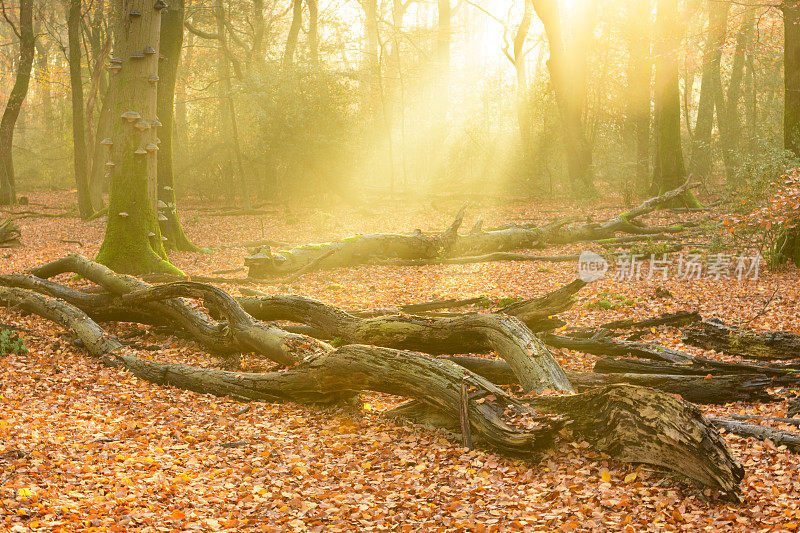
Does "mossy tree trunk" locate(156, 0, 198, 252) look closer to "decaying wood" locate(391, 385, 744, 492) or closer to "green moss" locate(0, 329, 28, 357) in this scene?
"green moss" locate(0, 329, 28, 357)

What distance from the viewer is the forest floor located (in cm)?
419

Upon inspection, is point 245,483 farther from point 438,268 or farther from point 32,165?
point 32,165

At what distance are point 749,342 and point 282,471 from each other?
537 cm

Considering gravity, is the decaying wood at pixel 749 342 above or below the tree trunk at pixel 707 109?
below

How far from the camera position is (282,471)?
17.0ft

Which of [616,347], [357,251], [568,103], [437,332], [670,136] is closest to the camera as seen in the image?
[437,332]

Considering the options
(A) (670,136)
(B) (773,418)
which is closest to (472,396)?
(B) (773,418)

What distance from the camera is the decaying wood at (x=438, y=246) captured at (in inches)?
517

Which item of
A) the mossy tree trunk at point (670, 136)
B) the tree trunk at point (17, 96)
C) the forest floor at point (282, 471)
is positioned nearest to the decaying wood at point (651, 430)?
the forest floor at point (282, 471)

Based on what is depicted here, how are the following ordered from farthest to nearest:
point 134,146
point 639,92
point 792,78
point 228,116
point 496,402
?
point 228,116 < point 639,92 < point 792,78 < point 134,146 < point 496,402

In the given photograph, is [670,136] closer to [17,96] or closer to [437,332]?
[437,332]

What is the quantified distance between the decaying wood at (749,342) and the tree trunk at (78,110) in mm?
19480

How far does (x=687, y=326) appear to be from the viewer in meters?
8.34

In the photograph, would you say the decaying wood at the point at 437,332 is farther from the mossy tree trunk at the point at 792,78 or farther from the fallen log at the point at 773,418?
the mossy tree trunk at the point at 792,78
